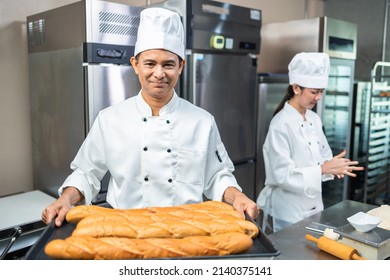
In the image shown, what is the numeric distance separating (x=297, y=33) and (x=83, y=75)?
1.80 metres

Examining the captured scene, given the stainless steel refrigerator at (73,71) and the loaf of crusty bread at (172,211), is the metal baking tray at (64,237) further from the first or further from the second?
the stainless steel refrigerator at (73,71)

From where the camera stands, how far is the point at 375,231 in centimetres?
118

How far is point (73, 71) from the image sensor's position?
1.82 meters

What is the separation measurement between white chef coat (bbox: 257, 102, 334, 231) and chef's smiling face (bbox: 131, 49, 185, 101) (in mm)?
823

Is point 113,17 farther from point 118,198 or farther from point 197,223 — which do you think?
point 197,223

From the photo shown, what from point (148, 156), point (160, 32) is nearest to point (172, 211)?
point (148, 156)

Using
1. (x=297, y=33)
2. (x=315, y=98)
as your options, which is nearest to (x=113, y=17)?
(x=315, y=98)

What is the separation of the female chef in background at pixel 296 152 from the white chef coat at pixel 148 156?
0.54 m

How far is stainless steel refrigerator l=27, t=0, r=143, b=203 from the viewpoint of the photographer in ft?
5.78

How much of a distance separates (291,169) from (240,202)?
0.72 m

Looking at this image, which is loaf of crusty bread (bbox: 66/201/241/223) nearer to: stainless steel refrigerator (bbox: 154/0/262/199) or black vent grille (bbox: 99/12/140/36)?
black vent grille (bbox: 99/12/140/36)

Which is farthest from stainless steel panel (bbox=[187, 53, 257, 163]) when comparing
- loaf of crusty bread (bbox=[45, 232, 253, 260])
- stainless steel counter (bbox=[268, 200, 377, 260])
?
loaf of crusty bread (bbox=[45, 232, 253, 260])

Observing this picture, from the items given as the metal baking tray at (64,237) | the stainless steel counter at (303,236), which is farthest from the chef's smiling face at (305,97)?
the metal baking tray at (64,237)

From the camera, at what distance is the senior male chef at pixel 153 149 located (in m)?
1.34
